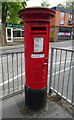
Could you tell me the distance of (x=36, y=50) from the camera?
2273 millimetres

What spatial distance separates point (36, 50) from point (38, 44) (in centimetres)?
12

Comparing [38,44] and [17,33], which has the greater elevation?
[17,33]

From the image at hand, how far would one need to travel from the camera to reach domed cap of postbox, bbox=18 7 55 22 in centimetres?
204

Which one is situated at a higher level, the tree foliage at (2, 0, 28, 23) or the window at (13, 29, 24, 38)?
the tree foliage at (2, 0, 28, 23)

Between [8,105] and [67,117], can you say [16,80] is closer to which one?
[8,105]

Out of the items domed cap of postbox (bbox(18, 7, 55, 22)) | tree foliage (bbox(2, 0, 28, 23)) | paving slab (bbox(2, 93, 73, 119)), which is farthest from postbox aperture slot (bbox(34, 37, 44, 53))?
tree foliage (bbox(2, 0, 28, 23))

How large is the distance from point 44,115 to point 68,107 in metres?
0.62

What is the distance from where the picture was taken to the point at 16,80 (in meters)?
4.25

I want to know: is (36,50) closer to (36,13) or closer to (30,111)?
(36,13)

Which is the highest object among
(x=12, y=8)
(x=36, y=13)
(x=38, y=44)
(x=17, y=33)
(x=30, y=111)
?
(x=12, y=8)

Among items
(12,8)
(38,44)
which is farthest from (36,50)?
(12,8)

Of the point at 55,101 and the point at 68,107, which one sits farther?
the point at 55,101

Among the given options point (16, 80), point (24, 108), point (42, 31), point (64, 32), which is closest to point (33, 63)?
point (42, 31)

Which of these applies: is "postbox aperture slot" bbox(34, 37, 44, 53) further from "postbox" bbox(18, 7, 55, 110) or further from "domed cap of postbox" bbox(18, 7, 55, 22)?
"domed cap of postbox" bbox(18, 7, 55, 22)
